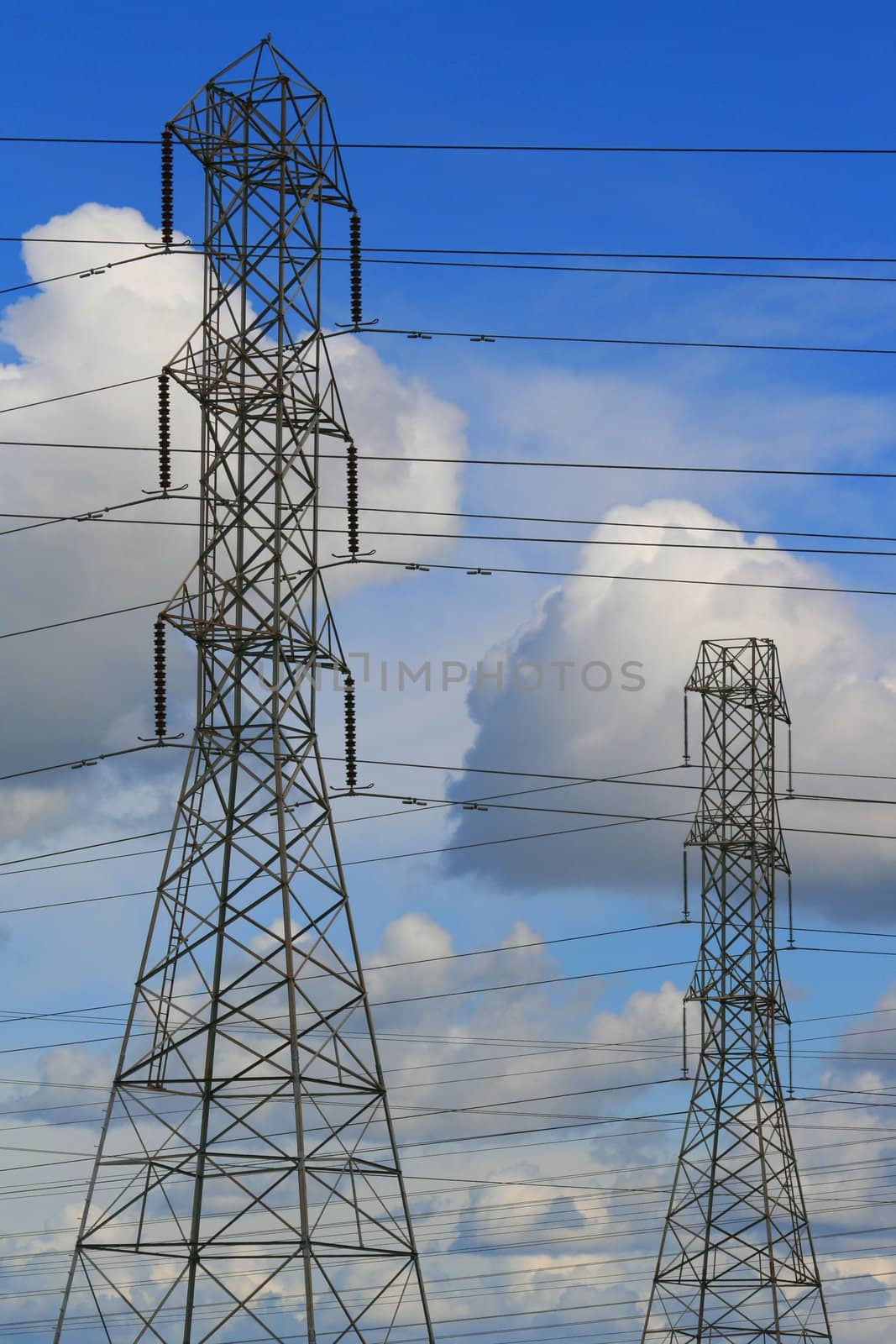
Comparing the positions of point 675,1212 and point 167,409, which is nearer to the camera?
point 167,409

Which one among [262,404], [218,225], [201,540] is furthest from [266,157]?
[201,540]

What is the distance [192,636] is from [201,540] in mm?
1811

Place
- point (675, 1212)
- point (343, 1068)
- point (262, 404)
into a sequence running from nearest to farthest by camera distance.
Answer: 1. point (343, 1068)
2. point (262, 404)
3. point (675, 1212)

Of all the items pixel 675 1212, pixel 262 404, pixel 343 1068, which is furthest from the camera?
pixel 675 1212

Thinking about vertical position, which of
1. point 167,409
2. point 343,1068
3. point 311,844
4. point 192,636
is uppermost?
point 167,409

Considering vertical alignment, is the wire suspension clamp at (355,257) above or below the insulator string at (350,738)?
above

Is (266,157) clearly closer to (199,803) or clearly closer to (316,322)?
(316,322)

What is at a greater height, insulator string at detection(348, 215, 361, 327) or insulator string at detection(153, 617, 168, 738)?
insulator string at detection(348, 215, 361, 327)

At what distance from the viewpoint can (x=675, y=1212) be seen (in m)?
62.2

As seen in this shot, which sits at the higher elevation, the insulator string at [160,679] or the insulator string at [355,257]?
the insulator string at [355,257]

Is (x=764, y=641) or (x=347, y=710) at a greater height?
(x=347, y=710)

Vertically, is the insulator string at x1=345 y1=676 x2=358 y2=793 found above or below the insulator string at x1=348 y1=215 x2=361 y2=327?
below

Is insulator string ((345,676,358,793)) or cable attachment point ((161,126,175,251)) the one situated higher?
cable attachment point ((161,126,175,251))

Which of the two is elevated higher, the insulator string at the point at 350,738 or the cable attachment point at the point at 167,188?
the cable attachment point at the point at 167,188
